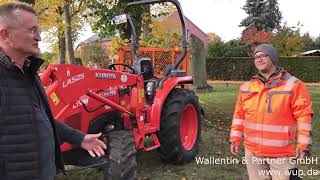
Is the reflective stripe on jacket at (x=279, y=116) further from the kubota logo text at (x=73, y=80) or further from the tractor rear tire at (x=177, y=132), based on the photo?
the tractor rear tire at (x=177, y=132)

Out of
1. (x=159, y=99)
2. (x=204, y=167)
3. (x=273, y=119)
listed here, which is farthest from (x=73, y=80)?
(x=204, y=167)

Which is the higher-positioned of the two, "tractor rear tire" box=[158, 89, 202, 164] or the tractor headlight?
the tractor headlight

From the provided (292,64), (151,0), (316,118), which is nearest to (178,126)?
(151,0)

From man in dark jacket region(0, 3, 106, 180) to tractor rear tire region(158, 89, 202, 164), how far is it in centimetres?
388

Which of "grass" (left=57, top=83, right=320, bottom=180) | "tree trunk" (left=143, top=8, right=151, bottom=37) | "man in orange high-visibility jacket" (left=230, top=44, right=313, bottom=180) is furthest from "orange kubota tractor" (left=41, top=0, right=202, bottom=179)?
"tree trunk" (left=143, top=8, right=151, bottom=37)

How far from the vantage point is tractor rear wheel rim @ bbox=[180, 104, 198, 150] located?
709 centimetres

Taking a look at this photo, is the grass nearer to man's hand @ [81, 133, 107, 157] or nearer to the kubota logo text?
the kubota logo text

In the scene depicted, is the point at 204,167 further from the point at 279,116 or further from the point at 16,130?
the point at 16,130

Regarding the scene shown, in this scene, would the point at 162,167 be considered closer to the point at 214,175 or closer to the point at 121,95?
the point at 214,175

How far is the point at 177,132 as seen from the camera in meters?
6.45

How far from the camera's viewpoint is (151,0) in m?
6.90

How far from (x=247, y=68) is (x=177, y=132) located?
24.1 metres

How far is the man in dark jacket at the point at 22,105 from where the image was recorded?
2326 mm

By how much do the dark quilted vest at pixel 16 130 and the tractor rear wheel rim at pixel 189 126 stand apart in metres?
4.74
